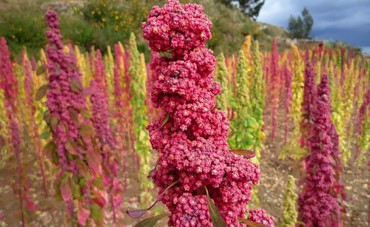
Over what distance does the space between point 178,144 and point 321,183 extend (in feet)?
7.59

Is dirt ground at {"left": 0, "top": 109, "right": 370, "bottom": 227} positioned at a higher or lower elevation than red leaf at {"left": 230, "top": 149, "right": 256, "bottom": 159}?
lower

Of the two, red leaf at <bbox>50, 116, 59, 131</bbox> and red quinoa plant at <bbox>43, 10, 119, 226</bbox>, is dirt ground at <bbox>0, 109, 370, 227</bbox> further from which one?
red leaf at <bbox>50, 116, 59, 131</bbox>

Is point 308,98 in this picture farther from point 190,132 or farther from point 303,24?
point 303,24

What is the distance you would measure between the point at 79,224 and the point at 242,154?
9.51 feet

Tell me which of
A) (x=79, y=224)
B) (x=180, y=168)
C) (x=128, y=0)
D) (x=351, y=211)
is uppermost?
(x=128, y=0)

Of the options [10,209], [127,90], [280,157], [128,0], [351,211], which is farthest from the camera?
[128,0]

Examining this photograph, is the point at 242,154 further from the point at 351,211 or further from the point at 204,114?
the point at 351,211

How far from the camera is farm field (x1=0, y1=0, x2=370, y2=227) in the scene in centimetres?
120

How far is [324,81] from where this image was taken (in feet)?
11.6

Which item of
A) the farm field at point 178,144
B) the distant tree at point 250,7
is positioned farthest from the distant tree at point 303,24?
the farm field at point 178,144

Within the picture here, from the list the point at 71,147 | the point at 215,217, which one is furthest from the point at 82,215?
the point at 215,217

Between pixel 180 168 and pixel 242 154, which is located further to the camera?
→ pixel 242 154

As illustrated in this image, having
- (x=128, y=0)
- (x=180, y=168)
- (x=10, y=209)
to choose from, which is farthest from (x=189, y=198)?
(x=128, y=0)

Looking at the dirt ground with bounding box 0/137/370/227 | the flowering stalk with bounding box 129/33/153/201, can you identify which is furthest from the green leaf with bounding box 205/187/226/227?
the flowering stalk with bounding box 129/33/153/201
